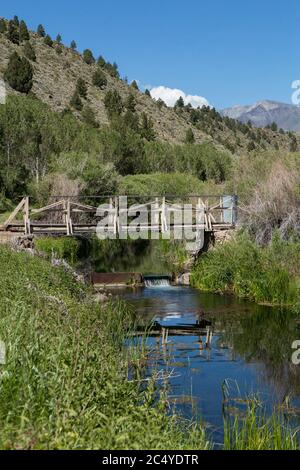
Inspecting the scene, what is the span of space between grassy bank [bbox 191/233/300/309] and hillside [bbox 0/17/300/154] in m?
45.9

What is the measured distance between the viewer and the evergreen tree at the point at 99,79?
8019 centimetres

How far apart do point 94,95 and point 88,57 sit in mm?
14072

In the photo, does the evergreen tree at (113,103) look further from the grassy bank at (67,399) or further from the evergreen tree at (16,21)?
the grassy bank at (67,399)

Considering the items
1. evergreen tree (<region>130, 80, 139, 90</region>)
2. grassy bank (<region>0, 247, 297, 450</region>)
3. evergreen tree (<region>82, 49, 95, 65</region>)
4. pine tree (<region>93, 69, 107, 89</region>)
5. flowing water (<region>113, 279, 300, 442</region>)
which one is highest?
evergreen tree (<region>82, 49, 95, 65</region>)

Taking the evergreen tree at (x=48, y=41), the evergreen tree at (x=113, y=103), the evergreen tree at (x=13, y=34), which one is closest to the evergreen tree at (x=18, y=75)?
the evergreen tree at (x=113, y=103)

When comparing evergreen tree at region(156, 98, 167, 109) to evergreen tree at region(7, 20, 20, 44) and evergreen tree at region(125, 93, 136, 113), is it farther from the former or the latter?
evergreen tree at region(7, 20, 20, 44)

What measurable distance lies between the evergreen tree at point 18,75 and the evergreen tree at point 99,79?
13.5 metres

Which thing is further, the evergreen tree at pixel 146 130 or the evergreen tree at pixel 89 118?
the evergreen tree at pixel 146 130

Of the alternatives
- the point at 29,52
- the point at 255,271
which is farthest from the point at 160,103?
the point at 255,271

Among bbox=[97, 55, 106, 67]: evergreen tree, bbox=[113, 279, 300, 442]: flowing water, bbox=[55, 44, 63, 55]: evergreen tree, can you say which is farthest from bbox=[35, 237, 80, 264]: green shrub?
bbox=[97, 55, 106, 67]: evergreen tree

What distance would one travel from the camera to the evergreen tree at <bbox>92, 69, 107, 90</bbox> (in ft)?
263

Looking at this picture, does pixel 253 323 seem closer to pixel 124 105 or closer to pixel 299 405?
pixel 299 405

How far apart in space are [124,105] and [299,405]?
69.2 meters

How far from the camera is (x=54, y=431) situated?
6.09 meters
